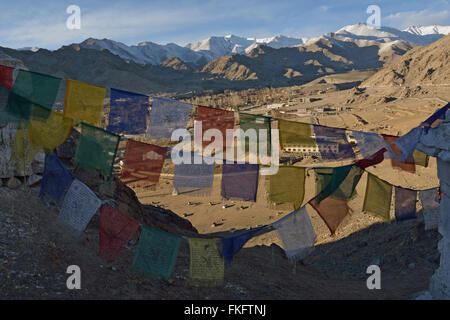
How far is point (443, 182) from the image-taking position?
210 inches

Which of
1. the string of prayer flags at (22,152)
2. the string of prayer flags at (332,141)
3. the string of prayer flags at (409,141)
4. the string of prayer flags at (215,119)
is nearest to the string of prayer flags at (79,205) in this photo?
the string of prayer flags at (22,152)

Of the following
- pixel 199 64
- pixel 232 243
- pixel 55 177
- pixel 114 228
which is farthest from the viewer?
pixel 199 64

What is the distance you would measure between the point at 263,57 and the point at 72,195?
4106 inches

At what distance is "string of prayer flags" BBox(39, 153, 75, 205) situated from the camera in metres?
5.93

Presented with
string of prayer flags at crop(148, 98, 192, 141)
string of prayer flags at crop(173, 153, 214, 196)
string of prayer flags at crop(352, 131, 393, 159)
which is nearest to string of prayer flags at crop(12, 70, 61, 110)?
string of prayer flags at crop(148, 98, 192, 141)

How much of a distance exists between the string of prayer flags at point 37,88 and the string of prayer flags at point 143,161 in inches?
72.5

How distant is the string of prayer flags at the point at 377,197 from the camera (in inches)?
263

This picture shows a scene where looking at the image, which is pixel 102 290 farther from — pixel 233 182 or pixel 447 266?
pixel 447 266

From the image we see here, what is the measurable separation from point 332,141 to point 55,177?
185 inches

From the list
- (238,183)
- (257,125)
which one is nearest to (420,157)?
(257,125)

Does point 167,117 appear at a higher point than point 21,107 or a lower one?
lower

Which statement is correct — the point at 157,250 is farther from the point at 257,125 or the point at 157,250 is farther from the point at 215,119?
the point at 257,125

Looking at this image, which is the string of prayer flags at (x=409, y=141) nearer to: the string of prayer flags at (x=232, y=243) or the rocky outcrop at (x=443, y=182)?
the rocky outcrop at (x=443, y=182)

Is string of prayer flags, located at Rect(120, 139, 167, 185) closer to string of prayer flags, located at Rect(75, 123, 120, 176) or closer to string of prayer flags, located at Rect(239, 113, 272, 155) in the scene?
string of prayer flags, located at Rect(75, 123, 120, 176)
